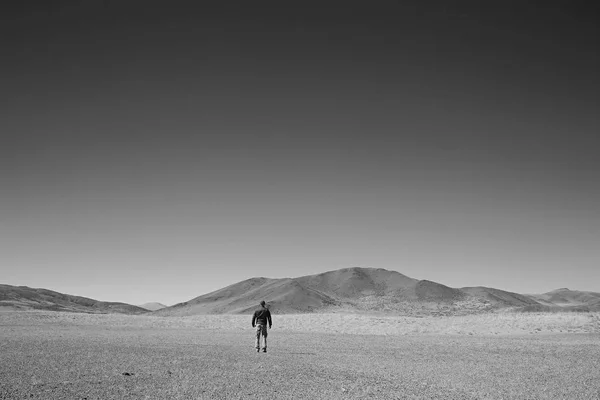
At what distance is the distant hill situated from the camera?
115 metres

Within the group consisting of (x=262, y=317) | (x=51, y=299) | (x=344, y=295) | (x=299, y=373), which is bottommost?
(x=51, y=299)

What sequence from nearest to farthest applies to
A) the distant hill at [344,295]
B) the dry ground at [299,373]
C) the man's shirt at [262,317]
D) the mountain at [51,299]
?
the dry ground at [299,373], the man's shirt at [262,317], the distant hill at [344,295], the mountain at [51,299]

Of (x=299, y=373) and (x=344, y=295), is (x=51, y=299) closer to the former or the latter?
(x=344, y=295)

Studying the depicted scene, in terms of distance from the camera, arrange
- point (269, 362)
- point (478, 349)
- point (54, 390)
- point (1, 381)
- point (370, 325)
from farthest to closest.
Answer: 1. point (370, 325)
2. point (478, 349)
3. point (269, 362)
4. point (1, 381)
5. point (54, 390)

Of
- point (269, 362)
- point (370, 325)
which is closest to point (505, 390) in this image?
point (269, 362)

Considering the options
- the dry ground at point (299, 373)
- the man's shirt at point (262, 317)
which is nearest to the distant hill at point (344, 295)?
the man's shirt at point (262, 317)

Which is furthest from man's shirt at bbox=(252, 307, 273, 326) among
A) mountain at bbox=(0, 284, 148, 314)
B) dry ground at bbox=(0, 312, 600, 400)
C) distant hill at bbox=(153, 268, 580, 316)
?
mountain at bbox=(0, 284, 148, 314)

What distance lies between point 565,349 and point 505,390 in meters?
15.8

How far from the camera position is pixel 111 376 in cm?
1450

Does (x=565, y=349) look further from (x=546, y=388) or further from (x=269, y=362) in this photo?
(x=269, y=362)

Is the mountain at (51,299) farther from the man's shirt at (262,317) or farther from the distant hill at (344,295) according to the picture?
the man's shirt at (262,317)

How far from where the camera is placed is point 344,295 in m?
148

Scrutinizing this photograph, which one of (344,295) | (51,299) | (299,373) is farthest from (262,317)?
(51,299)

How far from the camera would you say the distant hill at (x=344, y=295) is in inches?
4521
